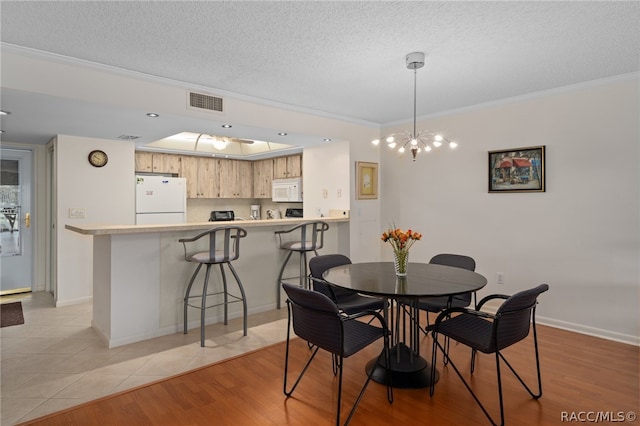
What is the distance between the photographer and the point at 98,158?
15.5 feet

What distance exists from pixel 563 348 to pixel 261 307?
296 centimetres

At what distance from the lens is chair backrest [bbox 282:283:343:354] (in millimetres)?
2090

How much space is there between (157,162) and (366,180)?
3.41m

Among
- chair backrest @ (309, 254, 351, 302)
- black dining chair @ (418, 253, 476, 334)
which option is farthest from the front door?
black dining chair @ (418, 253, 476, 334)

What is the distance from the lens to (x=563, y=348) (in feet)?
10.5

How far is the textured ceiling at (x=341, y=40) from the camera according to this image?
219cm

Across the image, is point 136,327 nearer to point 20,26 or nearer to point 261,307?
point 261,307

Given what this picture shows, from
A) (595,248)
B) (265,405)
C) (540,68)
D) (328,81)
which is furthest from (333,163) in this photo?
(265,405)

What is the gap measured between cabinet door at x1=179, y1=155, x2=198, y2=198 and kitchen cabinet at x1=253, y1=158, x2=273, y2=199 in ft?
3.75

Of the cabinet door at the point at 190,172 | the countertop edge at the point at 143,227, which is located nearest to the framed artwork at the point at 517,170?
the countertop edge at the point at 143,227

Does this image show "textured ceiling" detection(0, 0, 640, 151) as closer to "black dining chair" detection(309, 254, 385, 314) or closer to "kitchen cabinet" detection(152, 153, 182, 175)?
"black dining chair" detection(309, 254, 385, 314)

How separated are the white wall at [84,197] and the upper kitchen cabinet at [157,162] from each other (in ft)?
3.09

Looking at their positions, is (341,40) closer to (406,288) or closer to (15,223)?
(406,288)

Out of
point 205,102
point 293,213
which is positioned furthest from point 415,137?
point 293,213
